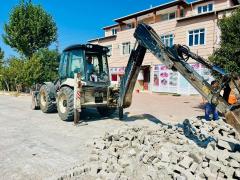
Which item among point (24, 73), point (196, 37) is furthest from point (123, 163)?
point (24, 73)

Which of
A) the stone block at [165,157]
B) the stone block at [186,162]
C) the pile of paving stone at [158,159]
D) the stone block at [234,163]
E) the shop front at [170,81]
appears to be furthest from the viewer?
the shop front at [170,81]

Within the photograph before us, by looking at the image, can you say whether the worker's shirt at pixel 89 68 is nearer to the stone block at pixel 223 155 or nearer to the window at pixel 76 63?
the window at pixel 76 63

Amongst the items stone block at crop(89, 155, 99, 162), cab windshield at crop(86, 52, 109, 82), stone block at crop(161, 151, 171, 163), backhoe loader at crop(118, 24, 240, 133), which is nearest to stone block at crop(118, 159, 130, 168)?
stone block at crop(89, 155, 99, 162)

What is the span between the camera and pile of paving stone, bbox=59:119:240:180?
181 inches

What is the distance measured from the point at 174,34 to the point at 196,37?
2.48 m

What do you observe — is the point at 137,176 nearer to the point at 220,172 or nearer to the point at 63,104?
the point at 220,172

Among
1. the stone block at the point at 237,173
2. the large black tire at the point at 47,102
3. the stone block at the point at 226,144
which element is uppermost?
the large black tire at the point at 47,102

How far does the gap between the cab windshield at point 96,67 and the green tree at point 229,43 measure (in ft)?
19.0

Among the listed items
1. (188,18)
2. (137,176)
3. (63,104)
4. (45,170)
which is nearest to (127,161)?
(137,176)

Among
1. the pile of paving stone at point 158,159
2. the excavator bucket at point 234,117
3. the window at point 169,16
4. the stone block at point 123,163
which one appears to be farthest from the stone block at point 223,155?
the window at point 169,16

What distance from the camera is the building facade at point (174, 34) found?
914 inches

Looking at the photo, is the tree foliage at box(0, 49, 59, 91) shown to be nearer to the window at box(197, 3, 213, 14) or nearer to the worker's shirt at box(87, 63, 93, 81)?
the worker's shirt at box(87, 63, 93, 81)

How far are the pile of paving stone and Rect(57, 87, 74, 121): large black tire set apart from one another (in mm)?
3436

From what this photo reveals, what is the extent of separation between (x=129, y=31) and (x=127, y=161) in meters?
27.1
